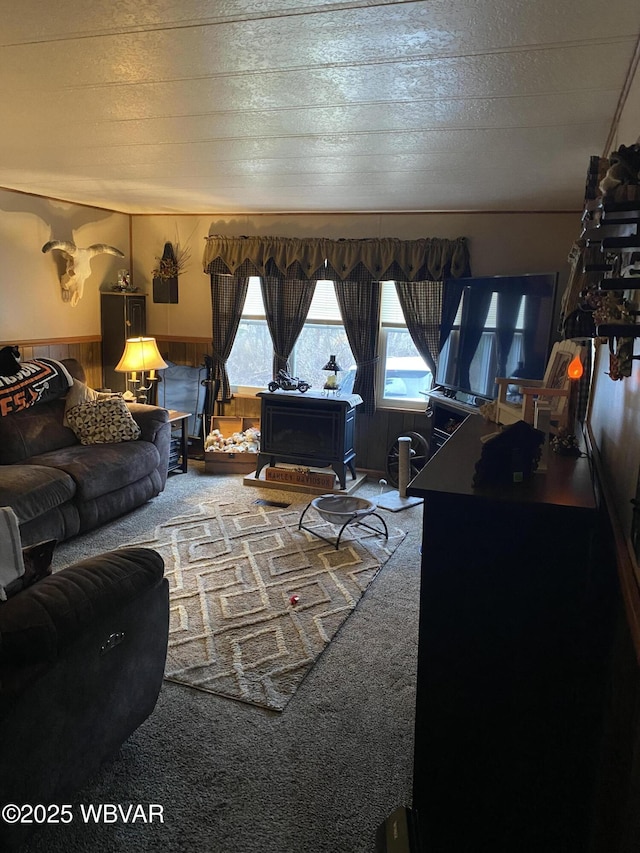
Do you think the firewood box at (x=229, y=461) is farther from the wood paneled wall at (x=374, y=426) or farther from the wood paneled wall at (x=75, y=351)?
the wood paneled wall at (x=75, y=351)

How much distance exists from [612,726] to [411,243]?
440cm

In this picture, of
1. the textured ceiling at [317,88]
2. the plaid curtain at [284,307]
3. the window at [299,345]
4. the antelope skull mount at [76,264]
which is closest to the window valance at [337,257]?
the plaid curtain at [284,307]

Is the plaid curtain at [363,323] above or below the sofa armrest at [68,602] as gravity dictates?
above

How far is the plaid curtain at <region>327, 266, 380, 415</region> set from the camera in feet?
17.3

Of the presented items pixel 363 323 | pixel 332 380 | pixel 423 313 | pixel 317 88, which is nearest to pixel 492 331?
pixel 423 313

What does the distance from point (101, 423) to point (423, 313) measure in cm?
276

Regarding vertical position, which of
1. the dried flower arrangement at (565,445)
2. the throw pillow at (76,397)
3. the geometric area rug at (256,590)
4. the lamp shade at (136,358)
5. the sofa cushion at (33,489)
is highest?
the lamp shade at (136,358)

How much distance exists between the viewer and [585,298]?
140 centimetres

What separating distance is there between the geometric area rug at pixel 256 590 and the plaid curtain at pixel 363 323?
1317mm

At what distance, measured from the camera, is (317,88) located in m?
2.04

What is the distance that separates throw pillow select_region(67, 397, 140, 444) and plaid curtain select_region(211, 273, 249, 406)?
145 cm

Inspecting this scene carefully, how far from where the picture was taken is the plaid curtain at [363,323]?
5277 mm

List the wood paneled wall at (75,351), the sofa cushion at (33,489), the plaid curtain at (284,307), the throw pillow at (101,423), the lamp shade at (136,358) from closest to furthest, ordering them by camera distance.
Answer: the sofa cushion at (33,489) → the throw pillow at (101,423) → the wood paneled wall at (75,351) → the lamp shade at (136,358) → the plaid curtain at (284,307)

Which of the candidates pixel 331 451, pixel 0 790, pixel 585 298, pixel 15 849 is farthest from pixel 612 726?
pixel 331 451
